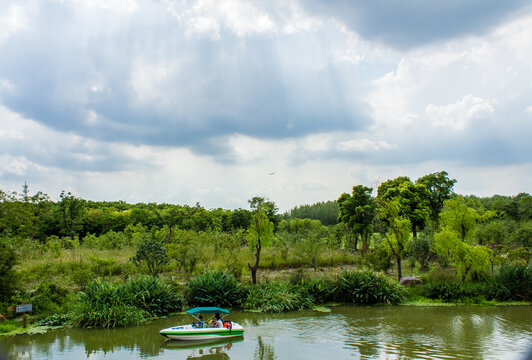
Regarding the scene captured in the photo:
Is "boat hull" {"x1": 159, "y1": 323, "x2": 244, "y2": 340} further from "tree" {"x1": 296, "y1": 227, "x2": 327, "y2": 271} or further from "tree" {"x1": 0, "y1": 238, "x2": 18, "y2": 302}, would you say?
"tree" {"x1": 296, "y1": 227, "x2": 327, "y2": 271}

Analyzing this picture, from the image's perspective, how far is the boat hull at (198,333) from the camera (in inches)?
461

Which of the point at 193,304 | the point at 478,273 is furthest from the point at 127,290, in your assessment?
the point at 478,273

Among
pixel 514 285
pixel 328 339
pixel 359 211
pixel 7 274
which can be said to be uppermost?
pixel 359 211

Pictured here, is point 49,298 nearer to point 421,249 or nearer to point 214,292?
point 214,292

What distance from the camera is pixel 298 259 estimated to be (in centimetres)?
2438

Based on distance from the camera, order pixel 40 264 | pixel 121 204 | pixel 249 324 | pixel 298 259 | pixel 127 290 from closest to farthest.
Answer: pixel 249 324 → pixel 127 290 → pixel 40 264 → pixel 298 259 → pixel 121 204

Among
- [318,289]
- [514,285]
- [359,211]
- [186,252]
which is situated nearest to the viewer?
[514,285]

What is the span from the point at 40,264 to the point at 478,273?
71.0ft

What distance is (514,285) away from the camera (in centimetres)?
1627

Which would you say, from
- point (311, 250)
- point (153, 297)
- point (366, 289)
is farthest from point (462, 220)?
point (153, 297)

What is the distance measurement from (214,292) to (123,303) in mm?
3936

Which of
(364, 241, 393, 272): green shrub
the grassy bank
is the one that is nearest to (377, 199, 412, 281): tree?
(364, 241, 393, 272): green shrub

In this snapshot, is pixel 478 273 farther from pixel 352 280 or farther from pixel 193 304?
pixel 193 304

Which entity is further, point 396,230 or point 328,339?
point 396,230
